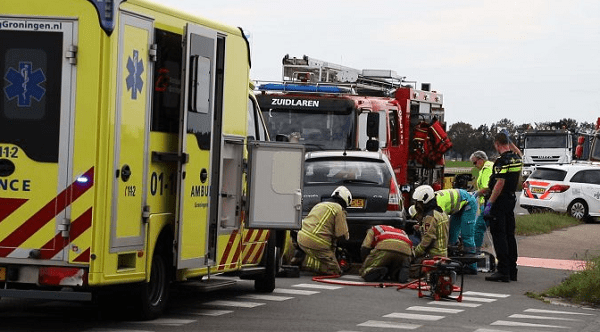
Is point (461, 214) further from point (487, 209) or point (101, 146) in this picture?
point (101, 146)

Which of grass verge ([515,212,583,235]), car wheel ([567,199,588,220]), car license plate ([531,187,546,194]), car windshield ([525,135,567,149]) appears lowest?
grass verge ([515,212,583,235])

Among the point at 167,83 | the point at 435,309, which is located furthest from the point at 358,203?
the point at 167,83

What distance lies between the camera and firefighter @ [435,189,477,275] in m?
19.4

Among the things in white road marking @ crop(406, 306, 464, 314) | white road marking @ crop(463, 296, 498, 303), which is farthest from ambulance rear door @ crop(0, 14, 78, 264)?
white road marking @ crop(463, 296, 498, 303)

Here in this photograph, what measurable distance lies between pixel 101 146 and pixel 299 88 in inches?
589

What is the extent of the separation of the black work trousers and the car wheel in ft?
57.3

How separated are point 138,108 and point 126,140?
0.38 m

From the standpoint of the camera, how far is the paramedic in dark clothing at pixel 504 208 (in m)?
19.0

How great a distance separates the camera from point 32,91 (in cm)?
1126

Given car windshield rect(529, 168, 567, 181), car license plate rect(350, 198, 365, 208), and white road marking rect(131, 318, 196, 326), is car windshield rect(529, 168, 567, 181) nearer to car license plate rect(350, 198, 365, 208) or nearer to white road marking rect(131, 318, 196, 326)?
car license plate rect(350, 198, 365, 208)

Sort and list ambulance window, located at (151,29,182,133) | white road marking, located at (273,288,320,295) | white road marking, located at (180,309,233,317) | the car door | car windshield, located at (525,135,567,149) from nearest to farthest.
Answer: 1. ambulance window, located at (151,29,182,133)
2. white road marking, located at (180,309,233,317)
3. white road marking, located at (273,288,320,295)
4. the car door
5. car windshield, located at (525,135,567,149)

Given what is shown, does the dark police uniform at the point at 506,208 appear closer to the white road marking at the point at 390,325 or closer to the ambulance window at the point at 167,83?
the white road marking at the point at 390,325

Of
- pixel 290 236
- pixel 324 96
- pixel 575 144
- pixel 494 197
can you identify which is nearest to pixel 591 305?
pixel 494 197

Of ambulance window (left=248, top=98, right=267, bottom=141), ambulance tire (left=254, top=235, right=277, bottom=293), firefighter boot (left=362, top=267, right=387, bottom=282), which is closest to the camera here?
ambulance window (left=248, top=98, right=267, bottom=141)
